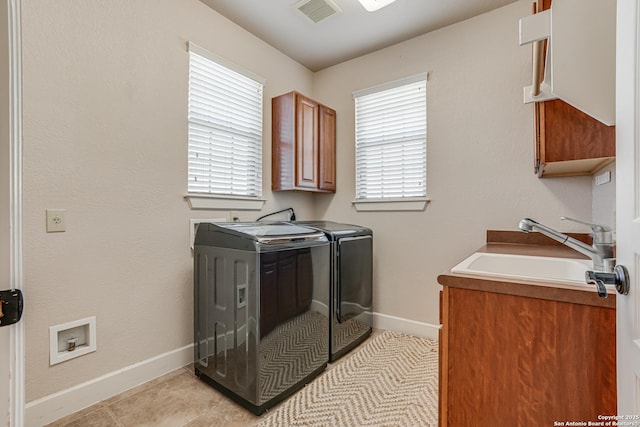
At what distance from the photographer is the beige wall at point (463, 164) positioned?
2227 mm

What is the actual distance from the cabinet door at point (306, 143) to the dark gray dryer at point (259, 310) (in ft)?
2.90

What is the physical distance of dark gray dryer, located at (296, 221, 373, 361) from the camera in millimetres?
2266

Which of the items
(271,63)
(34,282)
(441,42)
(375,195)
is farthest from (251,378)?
(441,42)

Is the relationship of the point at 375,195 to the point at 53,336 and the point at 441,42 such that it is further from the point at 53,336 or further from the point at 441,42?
the point at 53,336

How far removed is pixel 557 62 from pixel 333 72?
255 centimetres

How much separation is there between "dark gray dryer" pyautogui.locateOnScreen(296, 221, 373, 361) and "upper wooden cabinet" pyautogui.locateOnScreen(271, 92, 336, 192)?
569 mm

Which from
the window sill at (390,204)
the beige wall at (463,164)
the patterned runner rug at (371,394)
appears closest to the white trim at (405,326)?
the beige wall at (463,164)

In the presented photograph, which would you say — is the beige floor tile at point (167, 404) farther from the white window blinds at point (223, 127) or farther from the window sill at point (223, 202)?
the white window blinds at point (223, 127)

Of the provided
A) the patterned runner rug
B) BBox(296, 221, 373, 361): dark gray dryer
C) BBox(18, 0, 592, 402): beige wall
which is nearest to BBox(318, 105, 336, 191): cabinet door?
BBox(18, 0, 592, 402): beige wall

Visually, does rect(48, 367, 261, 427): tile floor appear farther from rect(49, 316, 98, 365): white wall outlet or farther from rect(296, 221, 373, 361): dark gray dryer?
rect(296, 221, 373, 361): dark gray dryer

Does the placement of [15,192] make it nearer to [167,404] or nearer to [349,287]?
[167,404]

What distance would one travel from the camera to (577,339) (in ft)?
2.99

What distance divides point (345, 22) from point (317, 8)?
30 centimetres

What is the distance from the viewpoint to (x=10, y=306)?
622 mm
